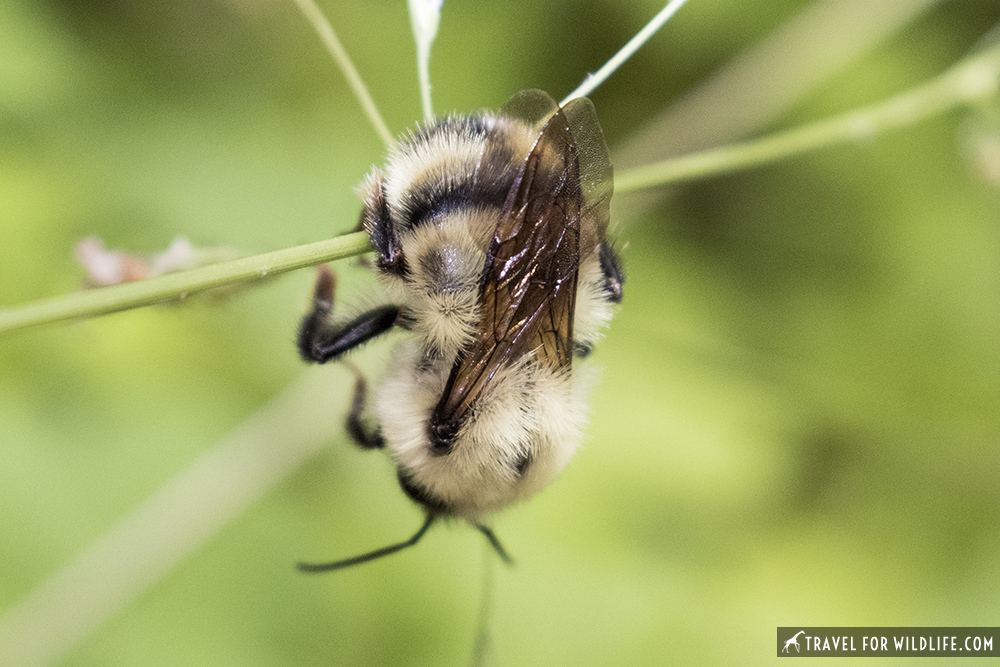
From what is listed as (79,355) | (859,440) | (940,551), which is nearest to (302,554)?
(79,355)

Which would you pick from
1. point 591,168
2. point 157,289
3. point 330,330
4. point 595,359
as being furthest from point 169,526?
point 591,168

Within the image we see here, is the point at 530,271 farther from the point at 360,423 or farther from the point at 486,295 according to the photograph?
the point at 360,423

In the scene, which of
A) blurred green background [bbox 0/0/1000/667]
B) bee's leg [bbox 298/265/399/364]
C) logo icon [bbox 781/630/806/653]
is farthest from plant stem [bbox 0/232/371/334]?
logo icon [bbox 781/630/806/653]

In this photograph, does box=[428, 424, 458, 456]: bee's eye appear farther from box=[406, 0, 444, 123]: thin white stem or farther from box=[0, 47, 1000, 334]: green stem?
box=[406, 0, 444, 123]: thin white stem

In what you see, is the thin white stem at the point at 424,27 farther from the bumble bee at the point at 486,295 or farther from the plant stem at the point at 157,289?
the plant stem at the point at 157,289

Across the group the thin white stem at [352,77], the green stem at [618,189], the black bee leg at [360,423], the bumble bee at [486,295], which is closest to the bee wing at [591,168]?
the bumble bee at [486,295]

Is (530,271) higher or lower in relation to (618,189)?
lower

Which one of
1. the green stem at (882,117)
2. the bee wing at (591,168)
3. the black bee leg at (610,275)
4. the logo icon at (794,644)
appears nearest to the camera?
the bee wing at (591,168)
